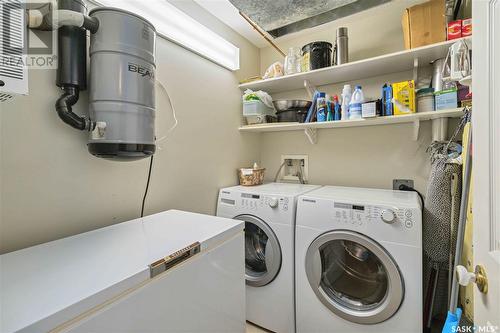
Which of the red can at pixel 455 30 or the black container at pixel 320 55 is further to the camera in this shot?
the black container at pixel 320 55

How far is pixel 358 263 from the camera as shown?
56.0 inches

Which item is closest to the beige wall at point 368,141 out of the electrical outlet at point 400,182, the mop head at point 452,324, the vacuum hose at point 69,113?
the electrical outlet at point 400,182

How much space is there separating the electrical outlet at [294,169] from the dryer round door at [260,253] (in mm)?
756

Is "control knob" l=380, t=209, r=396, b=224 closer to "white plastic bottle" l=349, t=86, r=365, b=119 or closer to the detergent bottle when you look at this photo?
"white plastic bottle" l=349, t=86, r=365, b=119

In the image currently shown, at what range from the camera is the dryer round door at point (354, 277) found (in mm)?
1204

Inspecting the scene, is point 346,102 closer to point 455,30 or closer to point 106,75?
point 455,30

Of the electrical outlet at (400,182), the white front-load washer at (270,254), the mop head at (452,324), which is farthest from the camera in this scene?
the electrical outlet at (400,182)

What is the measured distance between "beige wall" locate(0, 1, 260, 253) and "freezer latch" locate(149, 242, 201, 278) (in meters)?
0.62

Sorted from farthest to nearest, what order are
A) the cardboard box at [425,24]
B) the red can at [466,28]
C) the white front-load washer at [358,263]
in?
the cardboard box at [425,24]
the red can at [466,28]
the white front-load washer at [358,263]

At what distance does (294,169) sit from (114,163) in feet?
5.21

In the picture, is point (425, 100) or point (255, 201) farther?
point (255, 201)

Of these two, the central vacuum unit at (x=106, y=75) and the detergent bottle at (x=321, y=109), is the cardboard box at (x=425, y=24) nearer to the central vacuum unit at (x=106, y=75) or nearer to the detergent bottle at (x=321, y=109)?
the detergent bottle at (x=321, y=109)

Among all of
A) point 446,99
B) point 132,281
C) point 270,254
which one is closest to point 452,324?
point 270,254

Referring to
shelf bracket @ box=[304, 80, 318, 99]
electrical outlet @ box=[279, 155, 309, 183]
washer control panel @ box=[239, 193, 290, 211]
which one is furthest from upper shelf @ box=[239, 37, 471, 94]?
washer control panel @ box=[239, 193, 290, 211]
